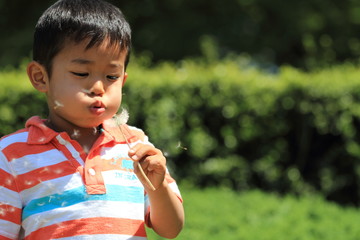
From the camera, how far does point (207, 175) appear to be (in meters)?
6.89

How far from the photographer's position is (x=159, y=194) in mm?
2109

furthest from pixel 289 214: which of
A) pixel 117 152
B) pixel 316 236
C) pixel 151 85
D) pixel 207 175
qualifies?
pixel 117 152

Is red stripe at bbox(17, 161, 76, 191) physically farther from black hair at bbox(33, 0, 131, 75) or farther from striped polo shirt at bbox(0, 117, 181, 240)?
black hair at bbox(33, 0, 131, 75)

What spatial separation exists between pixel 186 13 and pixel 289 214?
6552mm

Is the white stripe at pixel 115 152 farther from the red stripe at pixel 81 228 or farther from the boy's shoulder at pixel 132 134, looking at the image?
the red stripe at pixel 81 228

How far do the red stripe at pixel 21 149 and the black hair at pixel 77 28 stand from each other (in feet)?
0.80

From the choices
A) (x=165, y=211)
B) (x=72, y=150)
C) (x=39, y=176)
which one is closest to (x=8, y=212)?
(x=39, y=176)

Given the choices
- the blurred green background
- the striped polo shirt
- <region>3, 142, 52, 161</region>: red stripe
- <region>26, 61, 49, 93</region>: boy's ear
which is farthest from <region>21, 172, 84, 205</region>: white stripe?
the blurred green background

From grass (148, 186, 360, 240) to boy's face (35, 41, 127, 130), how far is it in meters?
2.70

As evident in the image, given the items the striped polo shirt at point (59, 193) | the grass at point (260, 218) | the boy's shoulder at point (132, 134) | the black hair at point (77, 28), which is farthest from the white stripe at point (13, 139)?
the grass at point (260, 218)

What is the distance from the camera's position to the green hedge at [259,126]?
22.2 ft

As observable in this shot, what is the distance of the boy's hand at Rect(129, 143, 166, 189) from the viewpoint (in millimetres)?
1979

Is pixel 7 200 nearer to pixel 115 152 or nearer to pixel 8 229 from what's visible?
pixel 8 229

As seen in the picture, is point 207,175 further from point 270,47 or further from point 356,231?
point 270,47
